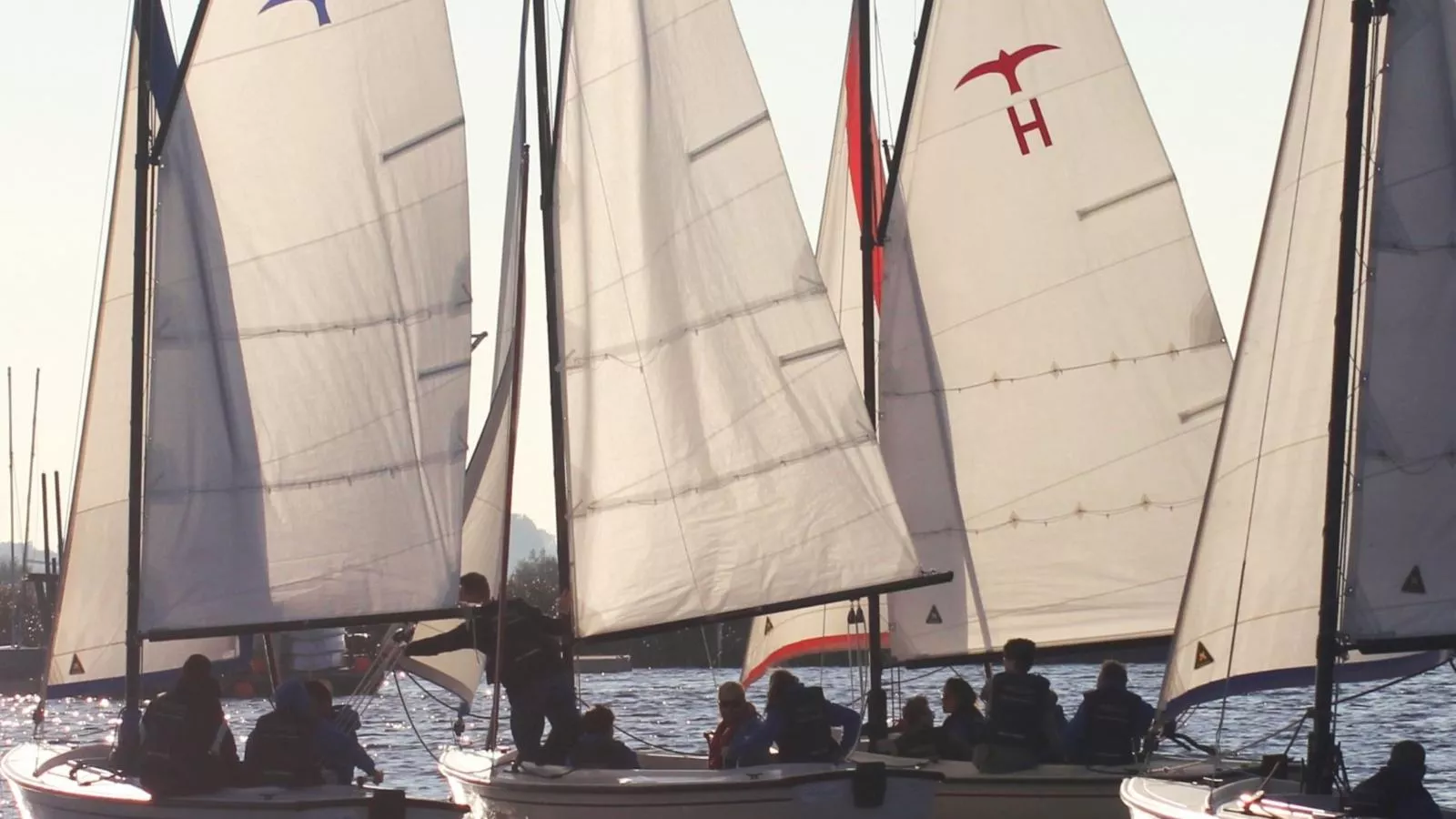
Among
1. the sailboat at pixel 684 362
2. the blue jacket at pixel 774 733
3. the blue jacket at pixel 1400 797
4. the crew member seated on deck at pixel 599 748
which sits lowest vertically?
the blue jacket at pixel 1400 797

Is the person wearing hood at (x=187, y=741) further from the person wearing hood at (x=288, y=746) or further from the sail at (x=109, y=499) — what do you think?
the sail at (x=109, y=499)

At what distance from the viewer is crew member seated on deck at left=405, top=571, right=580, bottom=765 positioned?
21734mm

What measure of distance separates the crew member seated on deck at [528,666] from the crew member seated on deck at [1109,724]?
4353 millimetres

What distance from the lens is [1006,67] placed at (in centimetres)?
2833

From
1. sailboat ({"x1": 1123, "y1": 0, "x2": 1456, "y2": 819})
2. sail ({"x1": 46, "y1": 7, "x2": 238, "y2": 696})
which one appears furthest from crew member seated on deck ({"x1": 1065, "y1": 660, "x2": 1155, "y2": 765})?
sail ({"x1": 46, "y1": 7, "x2": 238, "y2": 696})

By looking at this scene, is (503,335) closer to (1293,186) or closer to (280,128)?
(280,128)

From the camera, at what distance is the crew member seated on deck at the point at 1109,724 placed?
2272cm

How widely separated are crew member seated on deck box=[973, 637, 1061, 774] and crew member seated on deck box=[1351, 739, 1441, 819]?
19.1ft

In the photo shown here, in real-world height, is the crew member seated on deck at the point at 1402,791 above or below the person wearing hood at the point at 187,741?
below

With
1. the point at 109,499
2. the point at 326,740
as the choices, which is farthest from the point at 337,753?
the point at 109,499

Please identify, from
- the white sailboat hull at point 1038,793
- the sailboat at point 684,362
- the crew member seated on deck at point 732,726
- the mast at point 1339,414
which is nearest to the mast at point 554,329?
the sailboat at point 684,362

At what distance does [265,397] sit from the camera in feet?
74.9

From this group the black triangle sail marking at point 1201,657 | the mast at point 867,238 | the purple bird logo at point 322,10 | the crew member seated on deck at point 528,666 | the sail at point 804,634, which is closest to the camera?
the black triangle sail marking at point 1201,657

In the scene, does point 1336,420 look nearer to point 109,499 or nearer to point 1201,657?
point 1201,657
